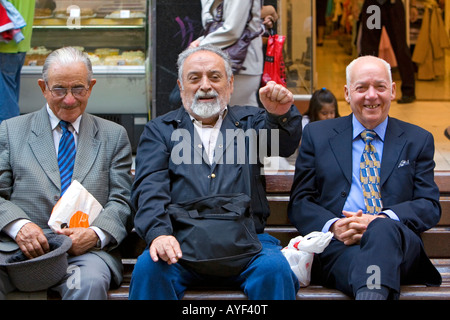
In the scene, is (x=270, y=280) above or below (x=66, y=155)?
below

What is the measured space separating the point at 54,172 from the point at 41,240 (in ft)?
1.39

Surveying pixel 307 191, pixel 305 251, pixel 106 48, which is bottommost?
pixel 305 251

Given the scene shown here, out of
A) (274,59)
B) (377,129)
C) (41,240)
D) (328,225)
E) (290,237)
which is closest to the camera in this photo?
(41,240)

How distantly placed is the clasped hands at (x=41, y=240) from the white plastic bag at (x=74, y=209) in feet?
0.22

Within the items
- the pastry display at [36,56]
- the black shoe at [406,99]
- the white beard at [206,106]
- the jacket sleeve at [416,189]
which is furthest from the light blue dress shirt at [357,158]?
the black shoe at [406,99]

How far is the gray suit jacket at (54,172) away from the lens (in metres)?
3.62

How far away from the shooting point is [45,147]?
3715 millimetres

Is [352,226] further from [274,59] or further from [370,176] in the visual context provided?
[274,59]

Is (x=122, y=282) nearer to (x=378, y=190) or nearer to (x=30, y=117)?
(x=30, y=117)

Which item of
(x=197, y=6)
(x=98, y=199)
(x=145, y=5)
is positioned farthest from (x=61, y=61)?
(x=145, y=5)

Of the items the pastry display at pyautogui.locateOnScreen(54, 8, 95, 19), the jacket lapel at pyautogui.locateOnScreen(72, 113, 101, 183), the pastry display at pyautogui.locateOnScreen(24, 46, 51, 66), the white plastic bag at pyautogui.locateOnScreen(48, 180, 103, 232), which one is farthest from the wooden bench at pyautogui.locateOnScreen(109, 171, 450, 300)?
the pastry display at pyautogui.locateOnScreen(54, 8, 95, 19)

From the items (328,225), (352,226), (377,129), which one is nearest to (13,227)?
(328,225)

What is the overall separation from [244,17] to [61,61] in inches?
61.7

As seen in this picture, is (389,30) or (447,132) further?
(389,30)
